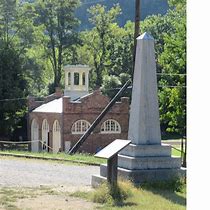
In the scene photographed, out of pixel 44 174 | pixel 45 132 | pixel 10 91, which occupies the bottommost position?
pixel 45 132

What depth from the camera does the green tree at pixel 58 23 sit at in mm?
54062

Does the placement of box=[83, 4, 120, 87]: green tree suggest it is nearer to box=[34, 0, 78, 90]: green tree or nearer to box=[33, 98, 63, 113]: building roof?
box=[34, 0, 78, 90]: green tree

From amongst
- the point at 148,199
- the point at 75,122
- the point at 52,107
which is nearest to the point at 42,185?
the point at 148,199

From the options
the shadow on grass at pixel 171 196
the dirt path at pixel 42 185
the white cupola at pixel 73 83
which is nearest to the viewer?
the dirt path at pixel 42 185

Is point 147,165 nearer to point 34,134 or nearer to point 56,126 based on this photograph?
point 56,126

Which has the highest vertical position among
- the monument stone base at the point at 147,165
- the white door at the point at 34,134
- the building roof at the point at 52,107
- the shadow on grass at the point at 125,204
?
the building roof at the point at 52,107

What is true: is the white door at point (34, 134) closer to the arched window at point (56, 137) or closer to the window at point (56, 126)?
the arched window at point (56, 137)

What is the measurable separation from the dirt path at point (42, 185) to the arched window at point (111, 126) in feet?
60.2

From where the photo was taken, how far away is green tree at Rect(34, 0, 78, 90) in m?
54.1

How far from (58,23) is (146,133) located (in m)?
44.1

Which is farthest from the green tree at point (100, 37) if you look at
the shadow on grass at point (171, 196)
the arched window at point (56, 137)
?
the shadow on grass at point (171, 196)

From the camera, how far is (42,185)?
1209 centimetres

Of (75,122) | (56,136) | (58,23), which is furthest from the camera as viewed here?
(58,23)
